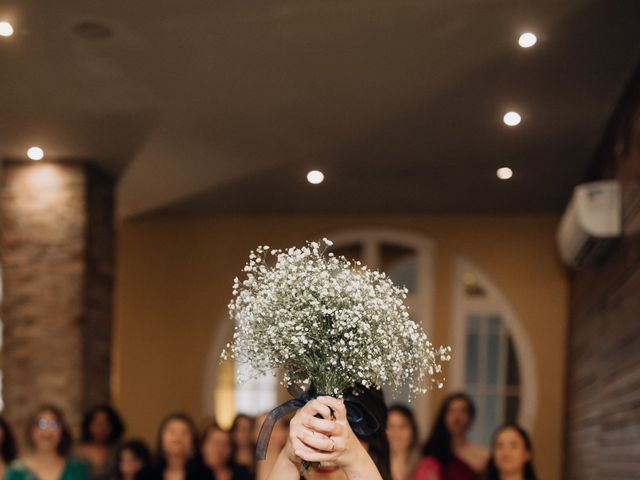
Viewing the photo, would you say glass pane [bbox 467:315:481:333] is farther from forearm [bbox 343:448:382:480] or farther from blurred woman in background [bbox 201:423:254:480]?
forearm [bbox 343:448:382:480]

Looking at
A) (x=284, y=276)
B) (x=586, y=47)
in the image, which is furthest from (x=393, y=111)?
(x=284, y=276)

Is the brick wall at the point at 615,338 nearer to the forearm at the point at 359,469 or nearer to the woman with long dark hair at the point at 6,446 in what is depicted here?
the forearm at the point at 359,469

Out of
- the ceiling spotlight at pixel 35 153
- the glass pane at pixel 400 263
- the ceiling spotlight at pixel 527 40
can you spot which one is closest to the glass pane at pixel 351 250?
the glass pane at pixel 400 263

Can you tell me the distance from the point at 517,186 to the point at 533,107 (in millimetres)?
1937

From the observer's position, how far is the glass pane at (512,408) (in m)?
8.03

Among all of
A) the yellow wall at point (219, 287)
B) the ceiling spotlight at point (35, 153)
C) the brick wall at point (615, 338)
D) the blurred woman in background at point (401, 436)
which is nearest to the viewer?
the brick wall at point (615, 338)

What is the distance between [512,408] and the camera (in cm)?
805

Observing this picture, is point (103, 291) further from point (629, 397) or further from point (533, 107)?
point (629, 397)

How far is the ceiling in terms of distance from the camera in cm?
409

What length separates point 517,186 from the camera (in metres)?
7.07

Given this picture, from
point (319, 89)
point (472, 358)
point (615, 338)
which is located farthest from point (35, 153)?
point (472, 358)

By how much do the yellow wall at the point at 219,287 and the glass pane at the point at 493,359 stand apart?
0.28m

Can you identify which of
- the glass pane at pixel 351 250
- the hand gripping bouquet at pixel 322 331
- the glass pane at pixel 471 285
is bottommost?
the hand gripping bouquet at pixel 322 331

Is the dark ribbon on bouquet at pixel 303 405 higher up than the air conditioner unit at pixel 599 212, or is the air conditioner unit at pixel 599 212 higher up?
the air conditioner unit at pixel 599 212
